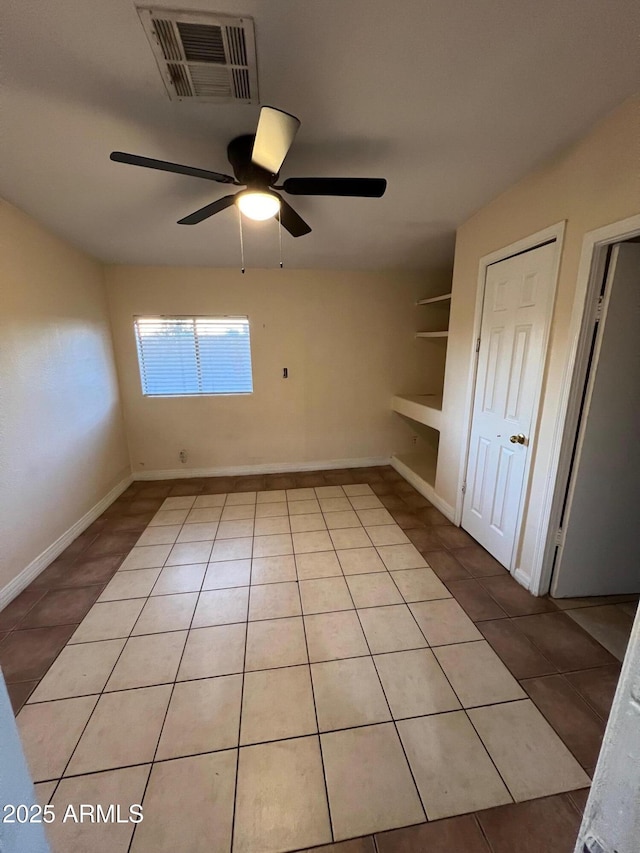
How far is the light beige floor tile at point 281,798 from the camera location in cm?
106

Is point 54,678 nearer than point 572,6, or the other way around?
point 572,6

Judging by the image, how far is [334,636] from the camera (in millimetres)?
1788

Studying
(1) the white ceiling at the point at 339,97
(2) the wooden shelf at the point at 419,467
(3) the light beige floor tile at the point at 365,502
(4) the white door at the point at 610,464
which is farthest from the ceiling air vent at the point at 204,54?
(2) the wooden shelf at the point at 419,467

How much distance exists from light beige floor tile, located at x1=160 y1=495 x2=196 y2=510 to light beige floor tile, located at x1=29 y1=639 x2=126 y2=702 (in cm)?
161

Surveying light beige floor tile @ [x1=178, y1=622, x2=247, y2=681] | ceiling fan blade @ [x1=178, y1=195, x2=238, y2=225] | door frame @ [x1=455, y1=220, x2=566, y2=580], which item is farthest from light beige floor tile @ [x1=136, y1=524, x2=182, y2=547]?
door frame @ [x1=455, y1=220, x2=566, y2=580]

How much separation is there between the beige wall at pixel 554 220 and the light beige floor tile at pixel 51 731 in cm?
250

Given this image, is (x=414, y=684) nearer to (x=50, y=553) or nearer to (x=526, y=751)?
(x=526, y=751)

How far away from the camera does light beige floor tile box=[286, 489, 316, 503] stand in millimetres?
3460

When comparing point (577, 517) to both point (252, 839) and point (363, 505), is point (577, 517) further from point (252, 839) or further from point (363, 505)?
point (252, 839)

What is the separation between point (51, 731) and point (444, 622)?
1.89 metres

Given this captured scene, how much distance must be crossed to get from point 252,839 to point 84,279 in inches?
154

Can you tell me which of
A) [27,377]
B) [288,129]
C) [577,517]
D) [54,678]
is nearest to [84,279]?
[27,377]

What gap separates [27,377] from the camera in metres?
2.28

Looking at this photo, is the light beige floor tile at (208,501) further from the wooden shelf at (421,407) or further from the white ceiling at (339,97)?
the white ceiling at (339,97)
